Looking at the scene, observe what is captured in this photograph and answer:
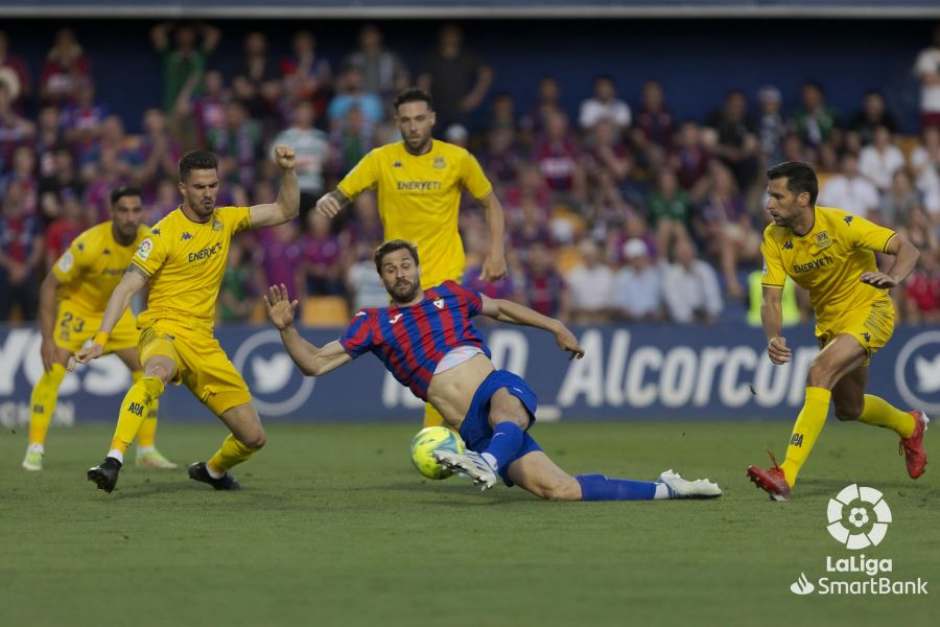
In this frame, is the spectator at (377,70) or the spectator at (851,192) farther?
the spectator at (377,70)

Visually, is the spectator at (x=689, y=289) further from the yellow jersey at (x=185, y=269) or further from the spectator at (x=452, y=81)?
the yellow jersey at (x=185, y=269)

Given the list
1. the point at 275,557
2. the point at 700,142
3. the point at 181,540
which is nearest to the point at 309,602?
the point at 275,557

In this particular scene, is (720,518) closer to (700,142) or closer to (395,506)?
(395,506)

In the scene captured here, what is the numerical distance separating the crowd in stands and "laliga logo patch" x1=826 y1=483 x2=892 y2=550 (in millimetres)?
9775

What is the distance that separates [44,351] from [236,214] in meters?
2.81

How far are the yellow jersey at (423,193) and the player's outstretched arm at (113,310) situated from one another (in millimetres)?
2048

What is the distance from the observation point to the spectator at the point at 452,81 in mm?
23250

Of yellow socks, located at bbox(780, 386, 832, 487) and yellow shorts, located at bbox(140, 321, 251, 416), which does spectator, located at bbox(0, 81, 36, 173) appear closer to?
yellow shorts, located at bbox(140, 321, 251, 416)

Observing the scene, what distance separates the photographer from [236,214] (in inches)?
452

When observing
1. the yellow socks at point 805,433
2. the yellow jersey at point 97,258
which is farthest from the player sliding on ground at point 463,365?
the yellow jersey at point 97,258

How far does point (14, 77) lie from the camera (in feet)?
73.7

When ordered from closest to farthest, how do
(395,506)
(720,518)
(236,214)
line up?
1. (720,518)
2. (395,506)
3. (236,214)

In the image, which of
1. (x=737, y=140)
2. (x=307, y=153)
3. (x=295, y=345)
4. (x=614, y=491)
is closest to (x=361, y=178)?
(x=295, y=345)

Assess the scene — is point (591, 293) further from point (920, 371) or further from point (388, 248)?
point (388, 248)
